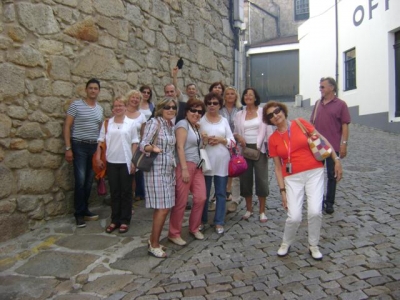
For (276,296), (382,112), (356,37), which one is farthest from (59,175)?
(356,37)

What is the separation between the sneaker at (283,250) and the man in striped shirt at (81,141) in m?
2.29

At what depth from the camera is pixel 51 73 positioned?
466 centimetres

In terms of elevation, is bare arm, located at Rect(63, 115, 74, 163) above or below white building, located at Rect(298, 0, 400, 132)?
below

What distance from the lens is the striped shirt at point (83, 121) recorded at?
4680 millimetres

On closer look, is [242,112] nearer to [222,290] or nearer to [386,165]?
[222,290]

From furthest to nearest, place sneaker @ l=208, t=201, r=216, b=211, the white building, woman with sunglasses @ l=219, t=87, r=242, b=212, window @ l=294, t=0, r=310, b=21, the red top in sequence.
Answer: window @ l=294, t=0, r=310, b=21 → the white building → sneaker @ l=208, t=201, r=216, b=211 → woman with sunglasses @ l=219, t=87, r=242, b=212 → the red top

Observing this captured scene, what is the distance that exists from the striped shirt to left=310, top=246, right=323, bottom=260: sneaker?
2.74 metres

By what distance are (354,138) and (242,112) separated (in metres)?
8.01

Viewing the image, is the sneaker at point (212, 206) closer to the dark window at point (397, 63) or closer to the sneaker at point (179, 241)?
the sneaker at point (179, 241)

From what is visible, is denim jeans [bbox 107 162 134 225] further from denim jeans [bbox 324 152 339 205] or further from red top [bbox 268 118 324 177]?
denim jeans [bbox 324 152 339 205]

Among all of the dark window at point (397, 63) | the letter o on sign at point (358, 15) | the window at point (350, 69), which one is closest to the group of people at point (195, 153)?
the dark window at point (397, 63)

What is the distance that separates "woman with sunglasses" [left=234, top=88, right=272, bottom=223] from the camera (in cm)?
480

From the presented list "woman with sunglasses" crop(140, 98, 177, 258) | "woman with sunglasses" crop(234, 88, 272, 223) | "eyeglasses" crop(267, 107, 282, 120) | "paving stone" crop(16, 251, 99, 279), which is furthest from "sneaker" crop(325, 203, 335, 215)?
"paving stone" crop(16, 251, 99, 279)

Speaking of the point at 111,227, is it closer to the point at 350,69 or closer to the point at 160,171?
the point at 160,171
